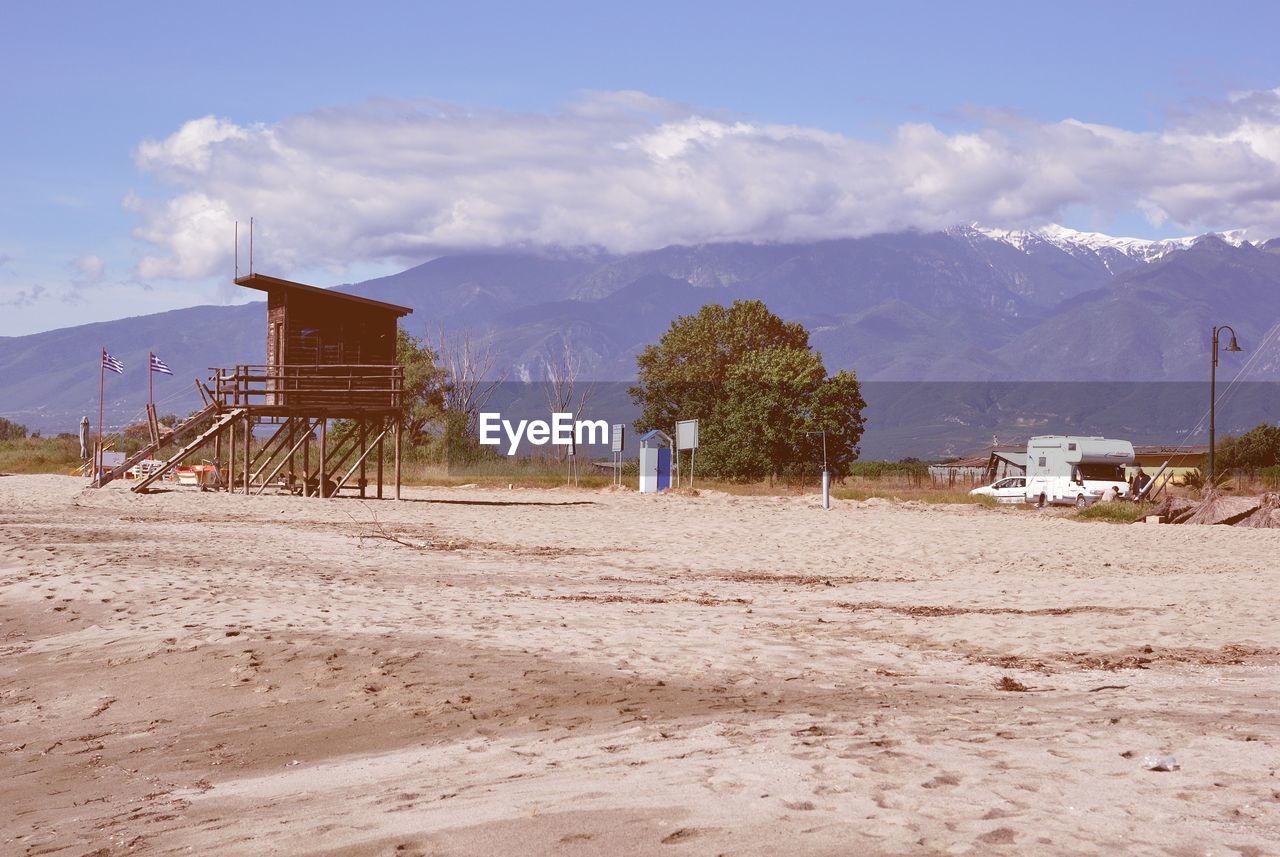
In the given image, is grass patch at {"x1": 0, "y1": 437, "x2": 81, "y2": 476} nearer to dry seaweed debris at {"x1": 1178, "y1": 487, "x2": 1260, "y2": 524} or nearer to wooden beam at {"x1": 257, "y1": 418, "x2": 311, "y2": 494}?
wooden beam at {"x1": 257, "y1": 418, "x2": 311, "y2": 494}

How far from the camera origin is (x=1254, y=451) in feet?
233

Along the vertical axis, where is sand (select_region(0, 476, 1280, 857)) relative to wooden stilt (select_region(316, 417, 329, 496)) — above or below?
below

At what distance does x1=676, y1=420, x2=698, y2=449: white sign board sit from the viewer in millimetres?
45469

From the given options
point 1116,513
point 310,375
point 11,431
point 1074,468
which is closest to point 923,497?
point 1074,468

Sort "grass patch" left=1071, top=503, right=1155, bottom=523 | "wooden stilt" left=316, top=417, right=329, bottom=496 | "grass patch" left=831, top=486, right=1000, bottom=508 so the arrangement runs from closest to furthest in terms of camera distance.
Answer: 1. "grass patch" left=1071, top=503, right=1155, bottom=523
2. "wooden stilt" left=316, top=417, right=329, bottom=496
3. "grass patch" left=831, top=486, right=1000, bottom=508

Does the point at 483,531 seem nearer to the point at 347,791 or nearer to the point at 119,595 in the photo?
the point at 119,595

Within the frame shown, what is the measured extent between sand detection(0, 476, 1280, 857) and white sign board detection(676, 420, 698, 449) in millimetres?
26241

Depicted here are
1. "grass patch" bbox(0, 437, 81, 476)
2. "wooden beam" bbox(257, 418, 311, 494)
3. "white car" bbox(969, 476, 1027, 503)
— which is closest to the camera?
"wooden beam" bbox(257, 418, 311, 494)

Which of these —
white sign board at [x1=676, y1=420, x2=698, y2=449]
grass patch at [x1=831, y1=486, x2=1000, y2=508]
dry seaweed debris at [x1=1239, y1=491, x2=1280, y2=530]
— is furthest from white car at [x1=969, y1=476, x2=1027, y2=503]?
dry seaweed debris at [x1=1239, y1=491, x2=1280, y2=530]

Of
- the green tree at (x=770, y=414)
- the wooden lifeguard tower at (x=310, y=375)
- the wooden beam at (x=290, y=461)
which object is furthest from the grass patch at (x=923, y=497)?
the wooden beam at (x=290, y=461)

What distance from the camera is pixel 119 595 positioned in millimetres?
13234

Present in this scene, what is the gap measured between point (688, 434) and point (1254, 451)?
1569 inches

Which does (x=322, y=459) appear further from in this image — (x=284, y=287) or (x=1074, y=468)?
(x=1074, y=468)

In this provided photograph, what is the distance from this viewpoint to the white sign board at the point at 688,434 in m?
45.5
